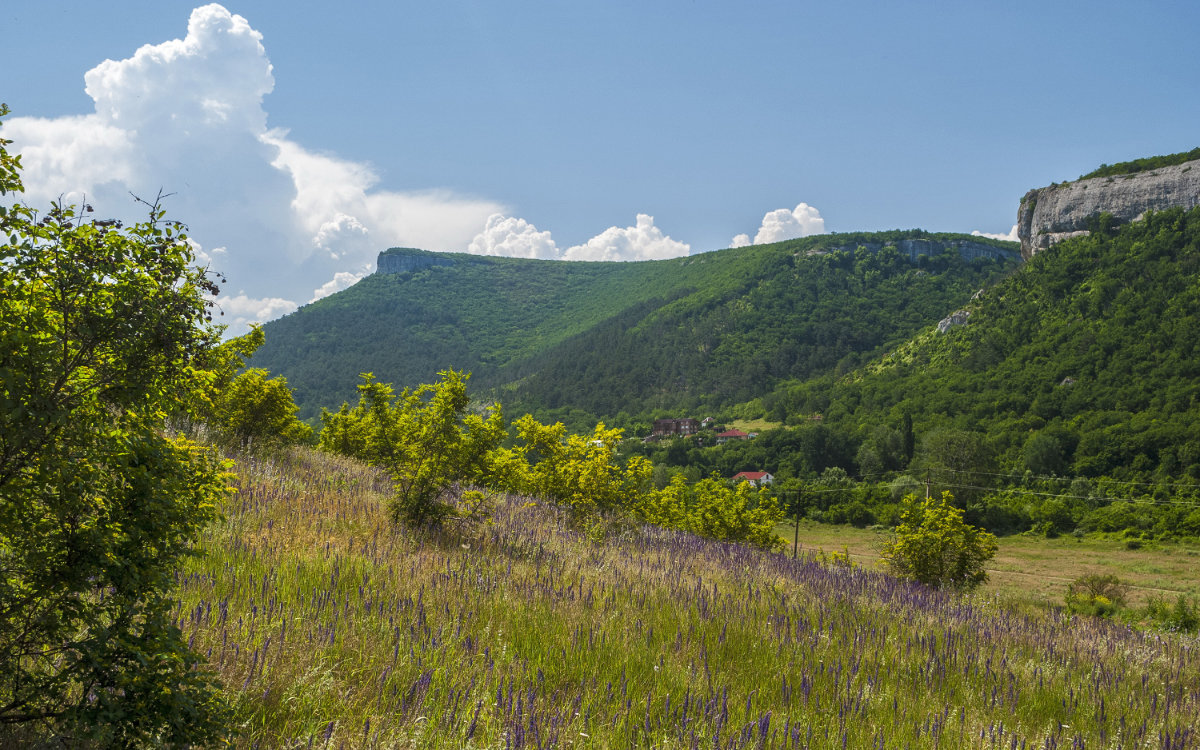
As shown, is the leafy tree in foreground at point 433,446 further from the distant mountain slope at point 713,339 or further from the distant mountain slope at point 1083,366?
the distant mountain slope at point 713,339

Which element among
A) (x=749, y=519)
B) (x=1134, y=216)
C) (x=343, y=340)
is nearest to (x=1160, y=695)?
(x=749, y=519)

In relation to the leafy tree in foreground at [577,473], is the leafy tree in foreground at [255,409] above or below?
above

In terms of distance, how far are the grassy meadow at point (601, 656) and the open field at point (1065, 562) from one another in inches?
1035

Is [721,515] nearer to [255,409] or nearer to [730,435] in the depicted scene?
[255,409]

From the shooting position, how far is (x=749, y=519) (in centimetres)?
1762

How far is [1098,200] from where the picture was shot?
127 m

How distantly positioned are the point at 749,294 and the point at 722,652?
17941 cm

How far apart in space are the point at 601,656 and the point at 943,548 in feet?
34.9

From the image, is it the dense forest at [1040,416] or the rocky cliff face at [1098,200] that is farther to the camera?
the rocky cliff face at [1098,200]

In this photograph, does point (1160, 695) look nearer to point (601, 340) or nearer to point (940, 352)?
point (940, 352)

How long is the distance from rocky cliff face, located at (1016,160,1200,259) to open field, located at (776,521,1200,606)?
97829 mm

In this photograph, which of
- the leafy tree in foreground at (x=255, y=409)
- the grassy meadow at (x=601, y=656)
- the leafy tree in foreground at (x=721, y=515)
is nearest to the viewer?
the grassy meadow at (x=601, y=656)

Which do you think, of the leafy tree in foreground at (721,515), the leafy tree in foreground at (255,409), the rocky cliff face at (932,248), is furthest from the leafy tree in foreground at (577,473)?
the rocky cliff face at (932,248)

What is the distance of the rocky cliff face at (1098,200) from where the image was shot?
116 meters
